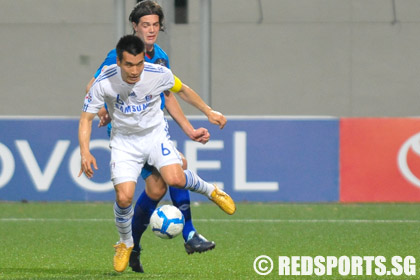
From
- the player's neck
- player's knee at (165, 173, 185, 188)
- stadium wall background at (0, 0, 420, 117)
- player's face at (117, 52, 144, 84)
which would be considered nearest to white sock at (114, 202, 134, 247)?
player's knee at (165, 173, 185, 188)

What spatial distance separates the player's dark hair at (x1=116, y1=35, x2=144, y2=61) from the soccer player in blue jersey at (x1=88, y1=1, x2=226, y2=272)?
0.48m

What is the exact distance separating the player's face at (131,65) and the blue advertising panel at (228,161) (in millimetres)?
5164

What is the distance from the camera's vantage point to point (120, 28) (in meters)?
12.6

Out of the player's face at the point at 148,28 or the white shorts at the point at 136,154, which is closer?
the white shorts at the point at 136,154

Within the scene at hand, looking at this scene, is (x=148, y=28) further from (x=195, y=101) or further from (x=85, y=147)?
(x=85, y=147)

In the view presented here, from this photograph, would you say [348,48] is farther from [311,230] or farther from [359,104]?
[311,230]

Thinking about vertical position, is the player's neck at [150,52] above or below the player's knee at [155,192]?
above

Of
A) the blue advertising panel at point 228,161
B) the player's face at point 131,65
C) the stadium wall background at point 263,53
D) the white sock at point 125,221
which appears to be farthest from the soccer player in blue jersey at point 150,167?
the stadium wall background at point 263,53

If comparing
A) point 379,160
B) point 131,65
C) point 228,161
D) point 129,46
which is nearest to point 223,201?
point 131,65

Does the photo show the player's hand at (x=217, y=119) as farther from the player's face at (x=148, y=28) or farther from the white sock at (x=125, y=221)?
the white sock at (x=125, y=221)

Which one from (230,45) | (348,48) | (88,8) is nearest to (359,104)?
(348,48)

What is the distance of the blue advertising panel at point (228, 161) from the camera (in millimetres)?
11281

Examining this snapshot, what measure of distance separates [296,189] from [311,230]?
2.01 m

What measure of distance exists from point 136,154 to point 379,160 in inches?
217
